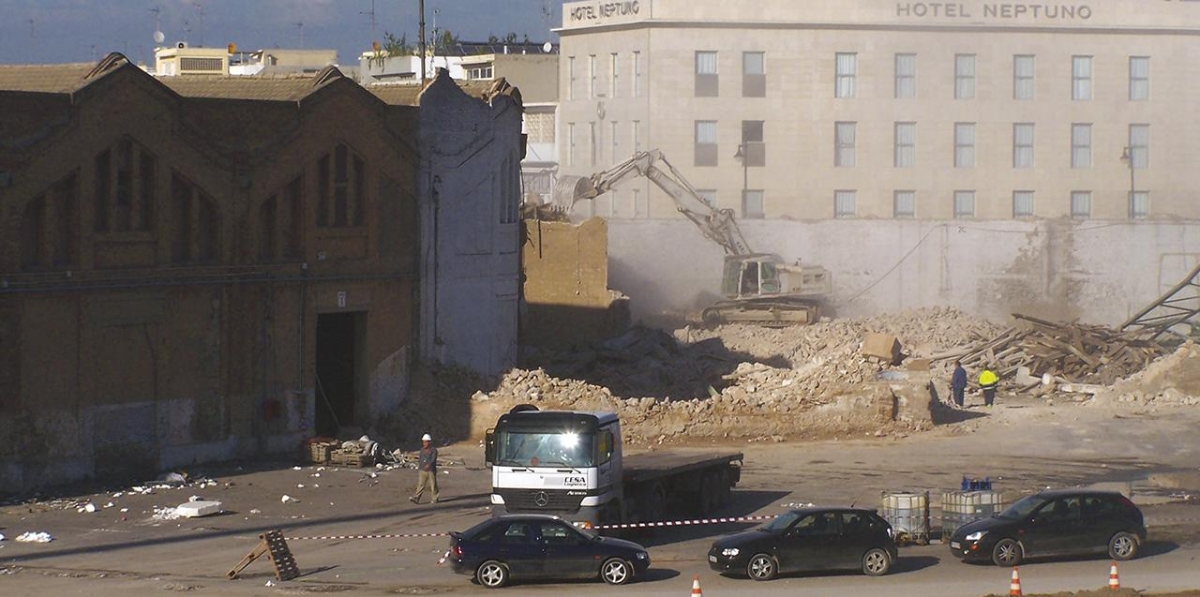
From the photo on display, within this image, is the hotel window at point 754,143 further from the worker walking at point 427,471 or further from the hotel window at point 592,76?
the worker walking at point 427,471

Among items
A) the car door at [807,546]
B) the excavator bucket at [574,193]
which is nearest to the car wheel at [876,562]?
the car door at [807,546]

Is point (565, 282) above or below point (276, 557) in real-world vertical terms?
above

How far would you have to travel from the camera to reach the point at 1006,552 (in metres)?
24.8

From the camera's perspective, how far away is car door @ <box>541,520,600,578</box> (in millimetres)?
23406

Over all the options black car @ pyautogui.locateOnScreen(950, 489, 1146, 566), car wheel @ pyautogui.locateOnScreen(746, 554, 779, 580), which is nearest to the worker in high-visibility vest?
black car @ pyautogui.locateOnScreen(950, 489, 1146, 566)

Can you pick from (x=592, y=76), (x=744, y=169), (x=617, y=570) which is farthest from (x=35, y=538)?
(x=592, y=76)

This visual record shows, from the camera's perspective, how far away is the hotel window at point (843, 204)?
75938mm

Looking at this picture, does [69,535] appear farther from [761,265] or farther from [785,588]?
[761,265]

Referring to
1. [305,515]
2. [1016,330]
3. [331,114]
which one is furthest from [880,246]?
[305,515]

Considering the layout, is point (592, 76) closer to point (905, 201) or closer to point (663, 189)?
point (663, 189)

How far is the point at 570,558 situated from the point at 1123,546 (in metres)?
8.46

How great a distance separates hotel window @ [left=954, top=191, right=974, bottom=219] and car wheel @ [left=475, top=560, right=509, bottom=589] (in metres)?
55.5

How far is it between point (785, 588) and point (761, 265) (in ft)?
140

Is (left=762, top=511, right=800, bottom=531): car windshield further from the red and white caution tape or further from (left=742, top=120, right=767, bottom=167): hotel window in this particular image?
(left=742, top=120, right=767, bottom=167): hotel window
